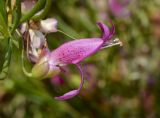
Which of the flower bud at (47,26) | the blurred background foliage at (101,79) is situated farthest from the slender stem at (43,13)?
the blurred background foliage at (101,79)

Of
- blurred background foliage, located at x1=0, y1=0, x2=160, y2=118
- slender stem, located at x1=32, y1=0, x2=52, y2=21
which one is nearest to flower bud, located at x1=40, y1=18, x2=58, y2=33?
slender stem, located at x1=32, y1=0, x2=52, y2=21

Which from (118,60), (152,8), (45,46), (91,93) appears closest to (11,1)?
(45,46)

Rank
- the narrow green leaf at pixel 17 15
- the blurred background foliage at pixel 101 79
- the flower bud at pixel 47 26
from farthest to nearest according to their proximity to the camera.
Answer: the blurred background foliage at pixel 101 79
the flower bud at pixel 47 26
the narrow green leaf at pixel 17 15

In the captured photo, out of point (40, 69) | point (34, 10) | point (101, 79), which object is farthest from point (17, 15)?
point (101, 79)

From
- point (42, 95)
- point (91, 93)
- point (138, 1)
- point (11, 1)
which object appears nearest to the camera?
point (11, 1)

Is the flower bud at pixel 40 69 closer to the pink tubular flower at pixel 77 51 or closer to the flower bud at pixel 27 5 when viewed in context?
the pink tubular flower at pixel 77 51

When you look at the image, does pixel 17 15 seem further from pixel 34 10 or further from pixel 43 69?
pixel 43 69

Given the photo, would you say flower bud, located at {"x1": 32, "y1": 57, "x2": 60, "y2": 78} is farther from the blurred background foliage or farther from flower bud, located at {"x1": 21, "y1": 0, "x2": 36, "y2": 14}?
the blurred background foliage

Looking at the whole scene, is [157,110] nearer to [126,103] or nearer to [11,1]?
[126,103]

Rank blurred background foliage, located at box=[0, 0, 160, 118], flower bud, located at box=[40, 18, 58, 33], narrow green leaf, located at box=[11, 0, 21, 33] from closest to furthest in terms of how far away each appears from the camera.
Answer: narrow green leaf, located at box=[11, 0, 21, 33], flower bud, located at box=[40, 18, 58, 33], blurred background foliage, located at box=[0, 0, 160, 118]
